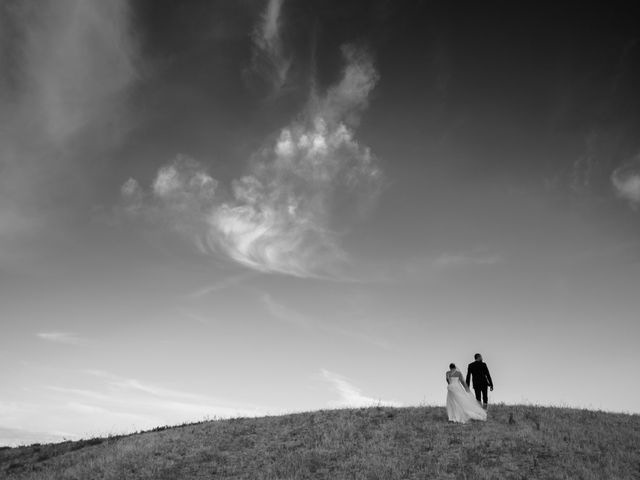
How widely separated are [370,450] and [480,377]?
22.4 ft

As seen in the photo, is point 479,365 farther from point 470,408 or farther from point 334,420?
point 334,420

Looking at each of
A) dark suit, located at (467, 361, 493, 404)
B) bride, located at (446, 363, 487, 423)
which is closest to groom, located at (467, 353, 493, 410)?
dark suit, located at (467, 361, 493, 404)

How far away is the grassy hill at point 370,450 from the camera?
14570mm

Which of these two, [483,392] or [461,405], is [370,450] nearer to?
[461,405]

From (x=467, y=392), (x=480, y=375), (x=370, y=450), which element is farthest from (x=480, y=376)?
(x=370, y=450)

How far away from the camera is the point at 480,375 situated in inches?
830

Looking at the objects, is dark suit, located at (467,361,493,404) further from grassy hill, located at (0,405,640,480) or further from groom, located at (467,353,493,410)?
grassy hill, located at (0,405,640,480)

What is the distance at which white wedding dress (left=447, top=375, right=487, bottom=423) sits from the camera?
1973cm

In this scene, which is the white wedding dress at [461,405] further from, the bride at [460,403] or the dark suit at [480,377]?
the dark suit at [480,377]

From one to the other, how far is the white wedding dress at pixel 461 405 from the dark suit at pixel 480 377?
113 centimetres

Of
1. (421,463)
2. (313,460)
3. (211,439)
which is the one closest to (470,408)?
(421,463)

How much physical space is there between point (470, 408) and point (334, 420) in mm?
6649

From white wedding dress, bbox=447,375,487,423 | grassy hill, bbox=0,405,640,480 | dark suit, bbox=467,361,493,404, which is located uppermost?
dark suit, bbox=467,361,493,404

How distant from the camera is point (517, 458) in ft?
49.4
